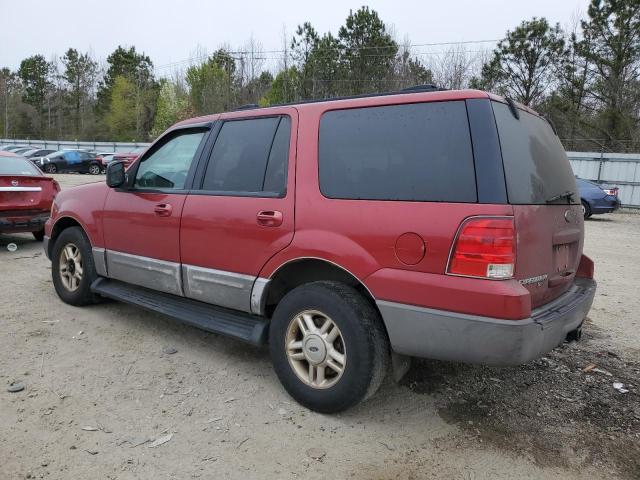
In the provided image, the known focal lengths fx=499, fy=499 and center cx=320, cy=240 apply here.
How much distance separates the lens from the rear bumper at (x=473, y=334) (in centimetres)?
247

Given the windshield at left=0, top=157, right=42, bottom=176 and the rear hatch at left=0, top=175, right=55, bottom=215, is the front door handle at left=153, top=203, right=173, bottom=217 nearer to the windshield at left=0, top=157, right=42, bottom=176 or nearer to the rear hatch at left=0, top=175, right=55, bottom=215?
the rear hatch at left=0, top=175, right=55, bottom=215

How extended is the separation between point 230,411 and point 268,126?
6.27 ft

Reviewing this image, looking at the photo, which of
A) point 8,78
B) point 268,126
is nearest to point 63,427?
point 268,126

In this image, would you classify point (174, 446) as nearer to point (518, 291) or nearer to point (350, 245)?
point (350, 245)

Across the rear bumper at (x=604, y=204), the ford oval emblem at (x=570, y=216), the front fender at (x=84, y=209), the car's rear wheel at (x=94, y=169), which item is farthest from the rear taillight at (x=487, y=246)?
the car's rear wheel at (x=94, y=169)

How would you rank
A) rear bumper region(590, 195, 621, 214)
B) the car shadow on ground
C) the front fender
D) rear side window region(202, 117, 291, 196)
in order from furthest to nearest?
rear bumper region(590, 195, 621, 214) < the front fender < rear side window region(202, 117, 291, 196) < the car shadow on ground

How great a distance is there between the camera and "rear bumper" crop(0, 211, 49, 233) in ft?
24.8

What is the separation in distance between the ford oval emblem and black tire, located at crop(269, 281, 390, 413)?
1321 millimetres

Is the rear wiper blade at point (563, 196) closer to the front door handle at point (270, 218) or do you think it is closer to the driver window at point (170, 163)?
the front door handle at point (270, 218)

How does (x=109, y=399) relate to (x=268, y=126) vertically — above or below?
below

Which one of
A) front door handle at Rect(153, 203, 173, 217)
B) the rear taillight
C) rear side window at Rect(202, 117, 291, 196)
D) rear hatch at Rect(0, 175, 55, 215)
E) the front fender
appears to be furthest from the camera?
rear hatch at Rect(0, 175, 55, 215)

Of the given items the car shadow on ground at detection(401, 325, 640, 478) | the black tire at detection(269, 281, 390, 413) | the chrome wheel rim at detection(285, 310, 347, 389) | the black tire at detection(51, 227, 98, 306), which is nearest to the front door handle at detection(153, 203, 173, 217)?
the black tire at detection(51, 227, 98, 306)

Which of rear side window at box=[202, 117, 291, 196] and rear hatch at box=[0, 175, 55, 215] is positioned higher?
rear side window at box=[202, 117, 291, 196]

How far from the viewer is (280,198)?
10.6ft
